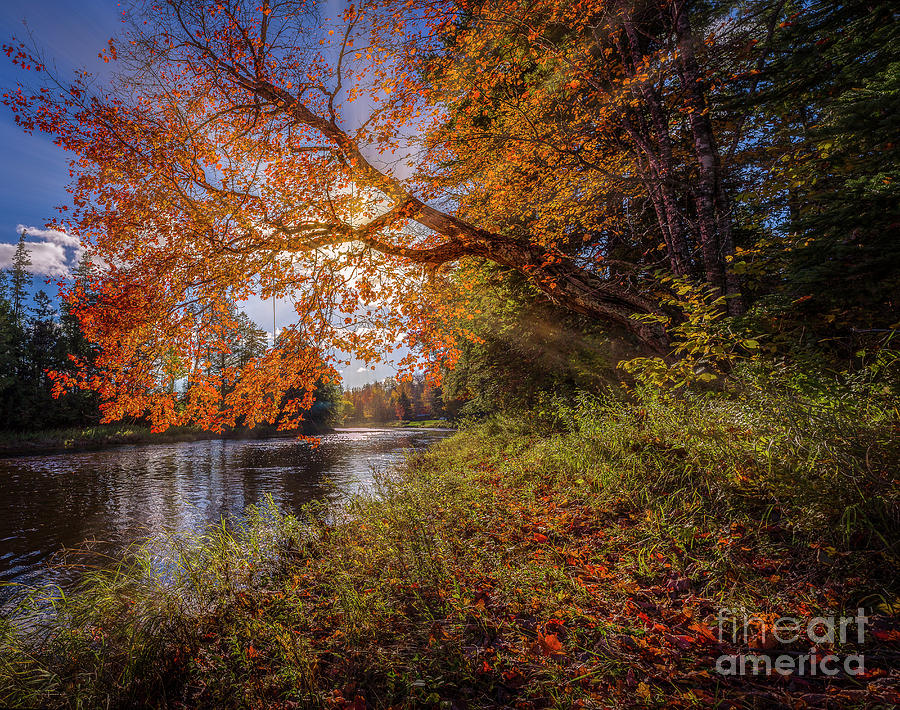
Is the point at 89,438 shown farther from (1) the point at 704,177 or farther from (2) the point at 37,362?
(1) the point at 704,177

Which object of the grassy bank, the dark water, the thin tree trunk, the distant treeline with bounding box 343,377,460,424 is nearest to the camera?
the grassy bank

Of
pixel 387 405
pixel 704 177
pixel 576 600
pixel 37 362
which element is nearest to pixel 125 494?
pixel 576 600

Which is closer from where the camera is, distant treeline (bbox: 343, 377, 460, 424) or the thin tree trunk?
the thin tree trunk

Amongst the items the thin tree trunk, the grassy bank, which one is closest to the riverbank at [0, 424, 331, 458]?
the grassy bank

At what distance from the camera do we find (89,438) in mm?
25062

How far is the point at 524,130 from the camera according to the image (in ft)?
27.7

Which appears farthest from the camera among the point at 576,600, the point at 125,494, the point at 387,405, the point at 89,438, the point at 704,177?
the point at 387,405

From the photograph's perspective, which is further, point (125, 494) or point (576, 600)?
point (125, 494)

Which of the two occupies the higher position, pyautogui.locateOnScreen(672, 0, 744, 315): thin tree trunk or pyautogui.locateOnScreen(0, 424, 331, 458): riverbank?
pyautogui.locateOnScreen(672, 0, 744, 315): thin tree trunk

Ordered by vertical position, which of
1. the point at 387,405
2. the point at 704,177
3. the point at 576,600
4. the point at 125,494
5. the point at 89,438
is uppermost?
the point at 704,177

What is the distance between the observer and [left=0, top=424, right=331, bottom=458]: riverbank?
22.2 metres

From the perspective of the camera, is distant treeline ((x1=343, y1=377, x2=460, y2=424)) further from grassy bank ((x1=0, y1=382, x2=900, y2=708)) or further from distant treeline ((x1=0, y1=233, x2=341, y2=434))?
grassy bank ((x1=0, y1=382, x2=900, y2=708))

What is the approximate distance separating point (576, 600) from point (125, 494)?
1370 cm

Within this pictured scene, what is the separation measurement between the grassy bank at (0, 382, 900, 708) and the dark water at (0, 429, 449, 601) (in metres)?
2.15
